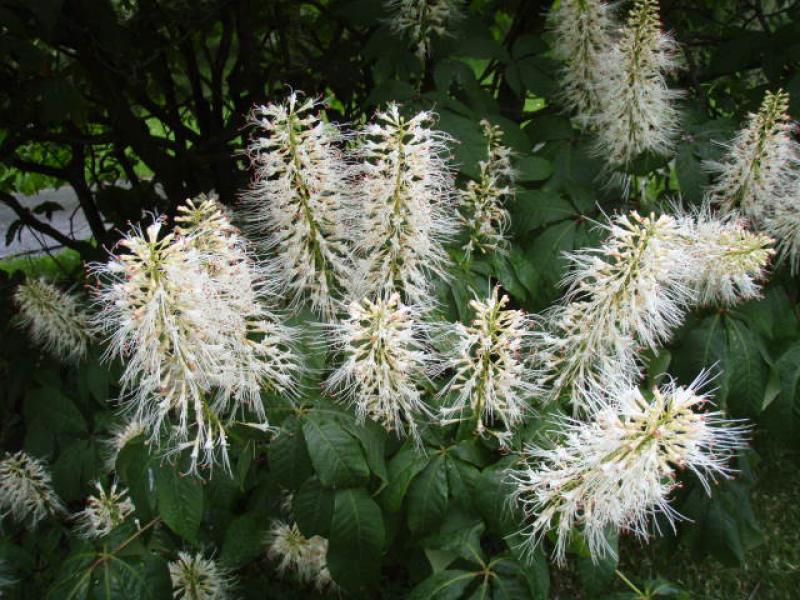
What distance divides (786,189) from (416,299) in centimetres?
142

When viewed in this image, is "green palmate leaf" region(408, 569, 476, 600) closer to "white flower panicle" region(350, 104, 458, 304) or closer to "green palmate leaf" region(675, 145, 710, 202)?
"white flower panicle" region(350, 104, 458, 304)

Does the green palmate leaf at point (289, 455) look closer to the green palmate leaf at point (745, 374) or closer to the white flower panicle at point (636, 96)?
the green palmate leaf at point (745, 374)

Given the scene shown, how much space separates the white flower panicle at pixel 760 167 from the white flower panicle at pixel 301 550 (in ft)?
6.33

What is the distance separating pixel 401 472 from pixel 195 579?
1121mm

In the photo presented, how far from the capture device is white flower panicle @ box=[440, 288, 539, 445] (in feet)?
5.57

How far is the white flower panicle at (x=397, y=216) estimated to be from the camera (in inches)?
72.7

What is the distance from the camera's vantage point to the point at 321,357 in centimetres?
188

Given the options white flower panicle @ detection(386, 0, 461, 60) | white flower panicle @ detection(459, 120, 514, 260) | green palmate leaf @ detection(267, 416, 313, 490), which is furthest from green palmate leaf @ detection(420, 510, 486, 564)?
white flower panicle @ detection(386, 0, 461, 60)

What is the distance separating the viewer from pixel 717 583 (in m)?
3.26

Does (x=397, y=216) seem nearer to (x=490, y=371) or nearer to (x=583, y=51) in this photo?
(x=490, y=371)

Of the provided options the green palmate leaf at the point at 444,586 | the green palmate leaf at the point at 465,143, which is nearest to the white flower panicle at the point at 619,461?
the green palmate leaf at the point at 444,586

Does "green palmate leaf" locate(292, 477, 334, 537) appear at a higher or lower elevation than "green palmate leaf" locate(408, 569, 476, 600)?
higher

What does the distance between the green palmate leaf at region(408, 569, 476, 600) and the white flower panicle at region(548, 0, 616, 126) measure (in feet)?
5.90

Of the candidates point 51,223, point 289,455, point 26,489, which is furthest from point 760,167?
point 51,223
